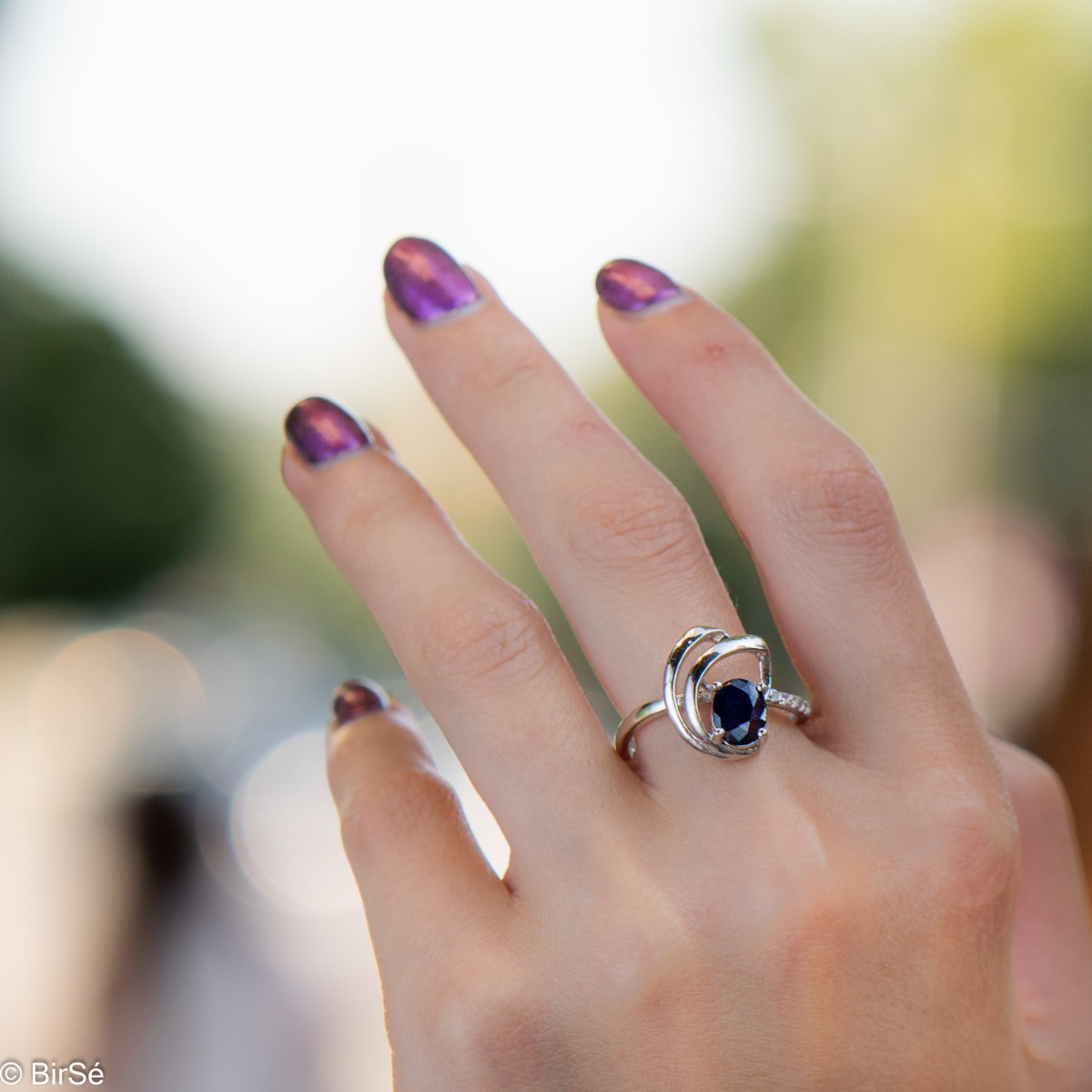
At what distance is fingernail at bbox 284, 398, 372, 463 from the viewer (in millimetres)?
593

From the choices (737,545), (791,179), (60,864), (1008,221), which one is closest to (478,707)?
(60,864)

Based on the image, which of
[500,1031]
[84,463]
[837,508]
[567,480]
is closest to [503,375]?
[567,480]

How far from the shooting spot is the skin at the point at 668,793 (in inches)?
17.8

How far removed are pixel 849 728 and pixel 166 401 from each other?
1.62m

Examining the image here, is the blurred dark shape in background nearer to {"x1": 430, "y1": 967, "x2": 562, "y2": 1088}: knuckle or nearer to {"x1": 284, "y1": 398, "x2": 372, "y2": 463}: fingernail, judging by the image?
{"x1": 284, "y1": 398, "x2": 372, "y2": 463}: fingernail

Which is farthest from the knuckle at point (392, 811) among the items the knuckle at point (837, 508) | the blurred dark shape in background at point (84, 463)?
the blurred dark shape in background at point (84, 463)

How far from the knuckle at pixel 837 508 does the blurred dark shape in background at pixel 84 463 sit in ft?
5.05

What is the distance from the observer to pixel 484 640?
49 centimetres

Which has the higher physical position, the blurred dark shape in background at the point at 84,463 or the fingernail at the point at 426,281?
the fingernail at the point at 426,281

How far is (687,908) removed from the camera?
1.49 feet

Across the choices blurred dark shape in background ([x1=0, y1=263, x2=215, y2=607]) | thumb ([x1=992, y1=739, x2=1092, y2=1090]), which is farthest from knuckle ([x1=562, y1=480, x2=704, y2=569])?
blurred dark shape in background ([x1=0, y1=263, x2=215, y2=607])

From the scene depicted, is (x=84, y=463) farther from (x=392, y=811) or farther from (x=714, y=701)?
(x=714, y=701)

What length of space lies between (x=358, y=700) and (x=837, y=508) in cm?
31

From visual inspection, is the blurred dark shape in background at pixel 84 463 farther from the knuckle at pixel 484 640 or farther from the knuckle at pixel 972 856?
the knuckle at pixel 972 856
